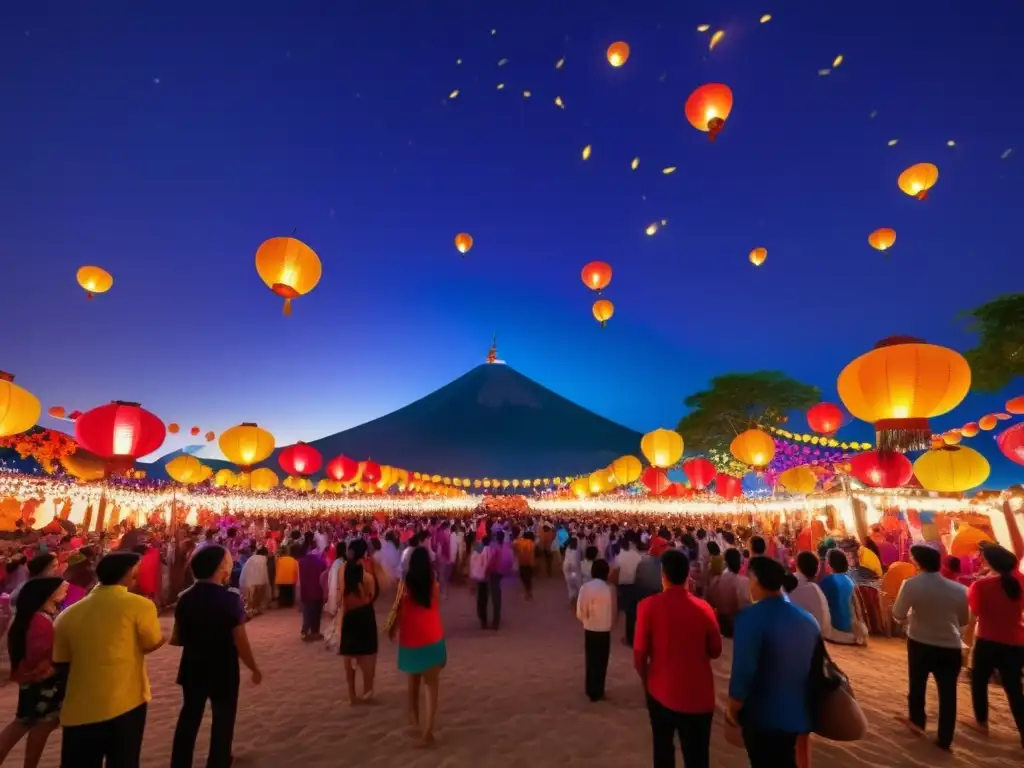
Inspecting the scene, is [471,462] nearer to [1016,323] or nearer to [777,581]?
[1016,323]

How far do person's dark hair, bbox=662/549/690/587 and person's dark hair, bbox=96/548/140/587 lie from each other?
286 centimetres

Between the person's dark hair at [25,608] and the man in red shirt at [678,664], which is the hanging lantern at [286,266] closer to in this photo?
the person's dark hair at [25,608]

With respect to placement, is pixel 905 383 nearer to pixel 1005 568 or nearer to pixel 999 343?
pixel 1005 568

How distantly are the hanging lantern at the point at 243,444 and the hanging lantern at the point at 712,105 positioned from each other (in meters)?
9.62

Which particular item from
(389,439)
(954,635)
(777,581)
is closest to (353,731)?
(777,581)

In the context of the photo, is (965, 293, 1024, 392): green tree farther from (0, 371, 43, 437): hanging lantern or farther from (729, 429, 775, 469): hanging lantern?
(0, 371, 43, 437): hanging lantern

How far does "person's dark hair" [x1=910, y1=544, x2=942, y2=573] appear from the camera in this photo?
4180 millimetres

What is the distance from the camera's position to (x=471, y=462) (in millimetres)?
90938

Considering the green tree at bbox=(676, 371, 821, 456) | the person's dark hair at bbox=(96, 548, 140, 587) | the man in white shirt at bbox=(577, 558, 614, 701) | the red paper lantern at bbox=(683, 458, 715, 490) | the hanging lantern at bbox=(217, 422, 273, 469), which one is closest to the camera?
the person's dark hair at bbox=(96, 548, 140, 587)

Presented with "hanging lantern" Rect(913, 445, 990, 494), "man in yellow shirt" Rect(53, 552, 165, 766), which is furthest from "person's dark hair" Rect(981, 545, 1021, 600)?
"hanging lantern" Rect(913, 445, 990, 494)

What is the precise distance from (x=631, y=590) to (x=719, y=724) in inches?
92.7

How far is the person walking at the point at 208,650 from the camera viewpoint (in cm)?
329

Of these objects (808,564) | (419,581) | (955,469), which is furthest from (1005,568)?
(955,469)

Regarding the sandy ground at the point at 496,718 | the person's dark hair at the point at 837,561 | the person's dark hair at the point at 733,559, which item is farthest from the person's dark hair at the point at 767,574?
the person's dark hair at the point at 837,561
